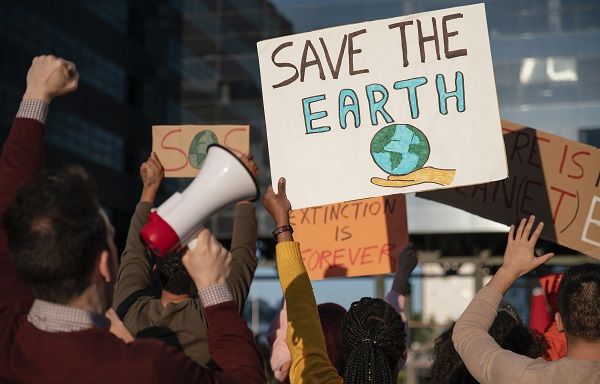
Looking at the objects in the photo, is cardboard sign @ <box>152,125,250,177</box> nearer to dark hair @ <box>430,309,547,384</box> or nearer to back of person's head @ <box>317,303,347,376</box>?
back of person's head @ <box>317,303,347,376</box>

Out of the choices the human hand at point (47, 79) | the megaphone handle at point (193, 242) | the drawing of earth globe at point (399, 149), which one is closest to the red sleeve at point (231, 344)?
the megaphone handle at point (193, 242)

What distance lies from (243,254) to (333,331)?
82cm

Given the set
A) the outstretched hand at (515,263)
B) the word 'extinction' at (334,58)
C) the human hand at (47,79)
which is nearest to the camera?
the human hand at (47,79)

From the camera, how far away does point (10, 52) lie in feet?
105

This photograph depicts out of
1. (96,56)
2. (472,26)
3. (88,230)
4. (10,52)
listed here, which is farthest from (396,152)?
(96,56)

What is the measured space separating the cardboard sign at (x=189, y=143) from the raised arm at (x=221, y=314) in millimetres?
3428

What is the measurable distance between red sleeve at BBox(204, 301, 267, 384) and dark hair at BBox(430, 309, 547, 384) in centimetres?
190

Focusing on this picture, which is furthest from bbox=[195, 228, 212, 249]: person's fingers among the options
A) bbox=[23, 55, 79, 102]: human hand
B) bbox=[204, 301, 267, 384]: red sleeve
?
bbox=[23, 55, 79, 102]: human hand

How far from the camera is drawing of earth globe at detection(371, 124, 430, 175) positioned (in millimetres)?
4727

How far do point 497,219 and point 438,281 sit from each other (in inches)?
2562

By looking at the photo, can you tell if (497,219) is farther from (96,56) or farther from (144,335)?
(96,56)

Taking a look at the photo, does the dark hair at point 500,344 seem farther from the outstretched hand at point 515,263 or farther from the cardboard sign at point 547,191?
the cardboard sign at point 547,191

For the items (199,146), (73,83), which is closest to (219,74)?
(199,146)

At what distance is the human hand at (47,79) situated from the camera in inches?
110
